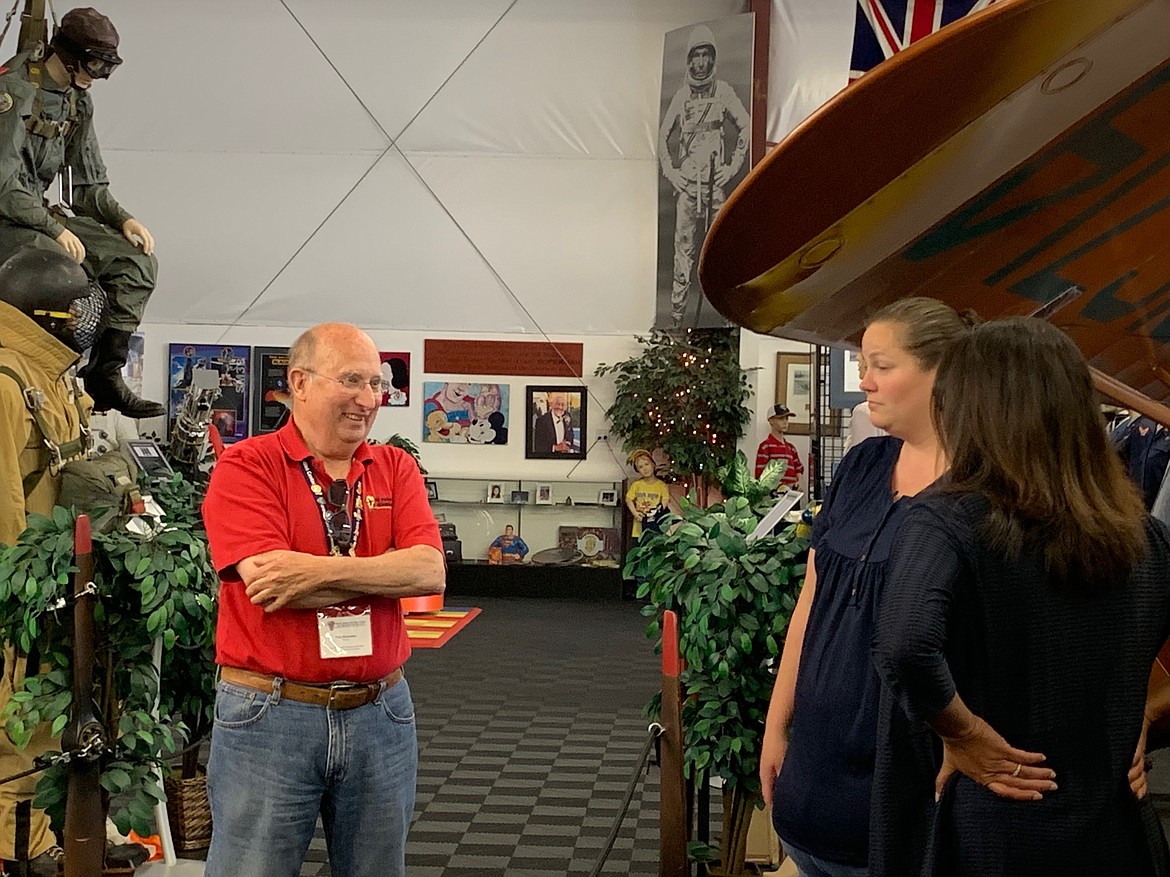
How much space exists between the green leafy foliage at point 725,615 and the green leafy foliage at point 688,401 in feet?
27.9

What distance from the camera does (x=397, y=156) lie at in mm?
13422

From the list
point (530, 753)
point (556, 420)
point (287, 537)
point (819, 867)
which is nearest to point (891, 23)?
point (287, 537)

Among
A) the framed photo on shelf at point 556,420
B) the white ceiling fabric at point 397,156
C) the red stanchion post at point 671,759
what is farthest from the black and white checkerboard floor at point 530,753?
the white ceiling fabric at point 397,156

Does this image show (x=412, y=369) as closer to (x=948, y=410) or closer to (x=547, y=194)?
(x=547, y=194)

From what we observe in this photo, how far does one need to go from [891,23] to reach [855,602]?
9.14ft

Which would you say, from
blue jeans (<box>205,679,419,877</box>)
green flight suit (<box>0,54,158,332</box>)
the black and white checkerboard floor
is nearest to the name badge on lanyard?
blue jeans (<box>205,679,419,877</box>)

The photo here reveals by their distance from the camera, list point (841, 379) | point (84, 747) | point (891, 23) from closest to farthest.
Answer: point (84, 747), point (891, 23), point (841, 379)

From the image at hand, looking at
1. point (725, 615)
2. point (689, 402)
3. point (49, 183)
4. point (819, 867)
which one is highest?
point (49, 183)

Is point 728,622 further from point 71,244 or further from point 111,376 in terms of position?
point 111,376

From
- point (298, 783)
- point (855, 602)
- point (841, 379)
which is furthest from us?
point (841, 379)

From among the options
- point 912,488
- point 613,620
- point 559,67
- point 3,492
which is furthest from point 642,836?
point 559,67

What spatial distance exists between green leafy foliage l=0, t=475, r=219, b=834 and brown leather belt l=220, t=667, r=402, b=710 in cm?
117

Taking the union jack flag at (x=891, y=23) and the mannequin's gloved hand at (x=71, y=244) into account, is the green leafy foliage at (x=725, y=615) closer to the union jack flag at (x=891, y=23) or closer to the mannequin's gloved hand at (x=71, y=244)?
the union jack flag at (x=891, y=23)

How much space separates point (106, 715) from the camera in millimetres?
3910
